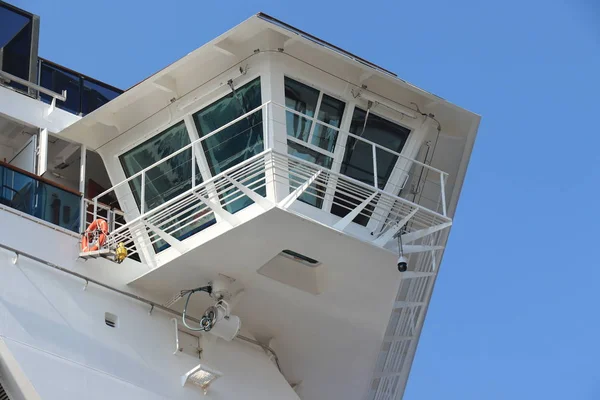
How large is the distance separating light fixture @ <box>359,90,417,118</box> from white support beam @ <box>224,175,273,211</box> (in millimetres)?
3136

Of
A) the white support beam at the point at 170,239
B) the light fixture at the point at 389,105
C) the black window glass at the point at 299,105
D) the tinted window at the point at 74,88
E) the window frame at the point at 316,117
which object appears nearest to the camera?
the white support beam at the point at 170,239

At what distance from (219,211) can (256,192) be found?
0.93 m

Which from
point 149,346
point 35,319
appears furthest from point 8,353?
point 149,346

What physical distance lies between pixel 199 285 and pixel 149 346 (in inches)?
52.0

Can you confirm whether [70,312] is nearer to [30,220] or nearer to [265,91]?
[30,220]

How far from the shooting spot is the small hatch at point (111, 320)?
687 inches

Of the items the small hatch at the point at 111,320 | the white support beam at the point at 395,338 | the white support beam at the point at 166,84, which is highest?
the white support beam at the point at 166,84

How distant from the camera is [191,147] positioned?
19.0 metres

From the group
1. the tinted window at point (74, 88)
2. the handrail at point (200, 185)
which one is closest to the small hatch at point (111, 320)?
the handrail at point (200, 185)

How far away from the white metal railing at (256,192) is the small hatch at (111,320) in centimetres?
122

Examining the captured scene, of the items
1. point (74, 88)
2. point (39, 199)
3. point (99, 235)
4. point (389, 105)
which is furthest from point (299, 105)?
point (74, 88)

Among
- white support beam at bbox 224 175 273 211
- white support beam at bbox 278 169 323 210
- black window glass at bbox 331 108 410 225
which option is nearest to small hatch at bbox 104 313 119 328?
white support beam at bbox 224 175 273 211

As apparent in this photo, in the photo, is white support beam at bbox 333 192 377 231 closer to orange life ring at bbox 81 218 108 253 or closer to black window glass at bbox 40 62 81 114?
orange life ring at bbox 81 218 108 253

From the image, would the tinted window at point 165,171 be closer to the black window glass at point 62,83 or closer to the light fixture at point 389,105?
the black window glass at point 62,83
